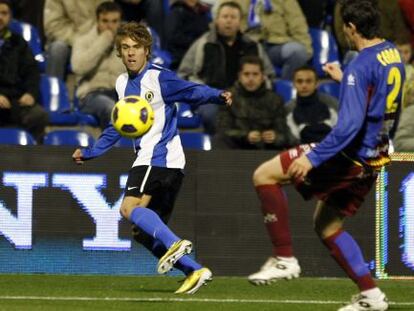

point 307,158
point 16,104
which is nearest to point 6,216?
point 16,104

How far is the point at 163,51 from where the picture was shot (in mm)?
14969

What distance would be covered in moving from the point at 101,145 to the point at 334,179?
225cm

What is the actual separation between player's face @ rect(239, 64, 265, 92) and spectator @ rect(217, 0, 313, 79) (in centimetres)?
172

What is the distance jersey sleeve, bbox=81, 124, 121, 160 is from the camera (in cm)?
984

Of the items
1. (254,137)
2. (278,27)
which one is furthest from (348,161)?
(278,27)

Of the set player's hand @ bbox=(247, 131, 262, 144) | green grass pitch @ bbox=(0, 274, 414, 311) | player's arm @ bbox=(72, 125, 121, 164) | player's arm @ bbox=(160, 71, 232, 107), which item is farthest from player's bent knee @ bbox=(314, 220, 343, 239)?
player's hand @ bbox=(247, 131, 262, 144)

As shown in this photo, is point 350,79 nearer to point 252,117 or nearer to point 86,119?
point 252,117

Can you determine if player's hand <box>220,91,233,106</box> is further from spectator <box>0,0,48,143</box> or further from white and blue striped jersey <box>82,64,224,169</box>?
spectator <box>0,0,48,143</box>

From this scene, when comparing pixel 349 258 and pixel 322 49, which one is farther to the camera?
pixel 322 49

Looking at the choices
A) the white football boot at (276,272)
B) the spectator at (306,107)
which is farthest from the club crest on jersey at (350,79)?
the spectator at (306,107)

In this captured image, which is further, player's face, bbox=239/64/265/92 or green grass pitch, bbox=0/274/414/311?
player's face, bbox=239/64/265/92

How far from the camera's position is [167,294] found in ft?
32.4

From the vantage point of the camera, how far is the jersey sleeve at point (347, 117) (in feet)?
26.2

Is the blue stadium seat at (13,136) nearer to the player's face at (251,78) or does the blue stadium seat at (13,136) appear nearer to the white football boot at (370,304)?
the player's face at (251,78)
